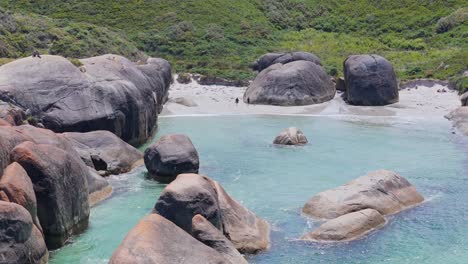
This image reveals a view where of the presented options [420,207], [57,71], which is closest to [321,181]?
[420,207]

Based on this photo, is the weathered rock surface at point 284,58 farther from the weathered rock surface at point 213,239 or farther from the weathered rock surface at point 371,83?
the weathered rock surface at point 213,239

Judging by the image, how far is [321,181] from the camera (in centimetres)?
2639

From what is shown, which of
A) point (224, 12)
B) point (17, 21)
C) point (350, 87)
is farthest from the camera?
point (224, 12)

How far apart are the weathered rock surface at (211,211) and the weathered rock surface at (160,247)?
2339 millimetres

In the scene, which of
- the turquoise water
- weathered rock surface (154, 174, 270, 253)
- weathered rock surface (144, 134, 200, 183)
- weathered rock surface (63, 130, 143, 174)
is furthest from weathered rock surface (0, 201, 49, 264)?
weathered rock surface (144, 134, 200, 183)

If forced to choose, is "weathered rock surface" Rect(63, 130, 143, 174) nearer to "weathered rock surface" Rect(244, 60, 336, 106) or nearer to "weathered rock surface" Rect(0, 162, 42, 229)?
"weathered rock surface" Rect(0, 162, 42, 229)

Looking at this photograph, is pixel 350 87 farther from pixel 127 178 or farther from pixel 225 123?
pixel 127 178

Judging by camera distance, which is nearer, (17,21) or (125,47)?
(17,21)

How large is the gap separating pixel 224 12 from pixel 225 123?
39.1 metres

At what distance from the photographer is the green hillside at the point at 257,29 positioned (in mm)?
58500

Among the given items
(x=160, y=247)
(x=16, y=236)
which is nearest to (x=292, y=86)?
(x=16, y=236)

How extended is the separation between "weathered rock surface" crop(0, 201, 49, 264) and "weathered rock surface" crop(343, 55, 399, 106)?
1356 inches

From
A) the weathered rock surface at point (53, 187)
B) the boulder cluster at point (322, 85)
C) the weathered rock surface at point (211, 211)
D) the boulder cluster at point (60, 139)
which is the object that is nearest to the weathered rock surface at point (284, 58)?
the boulder cluster at point (322, 85)

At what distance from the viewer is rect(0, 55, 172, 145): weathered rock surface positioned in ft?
92.9
